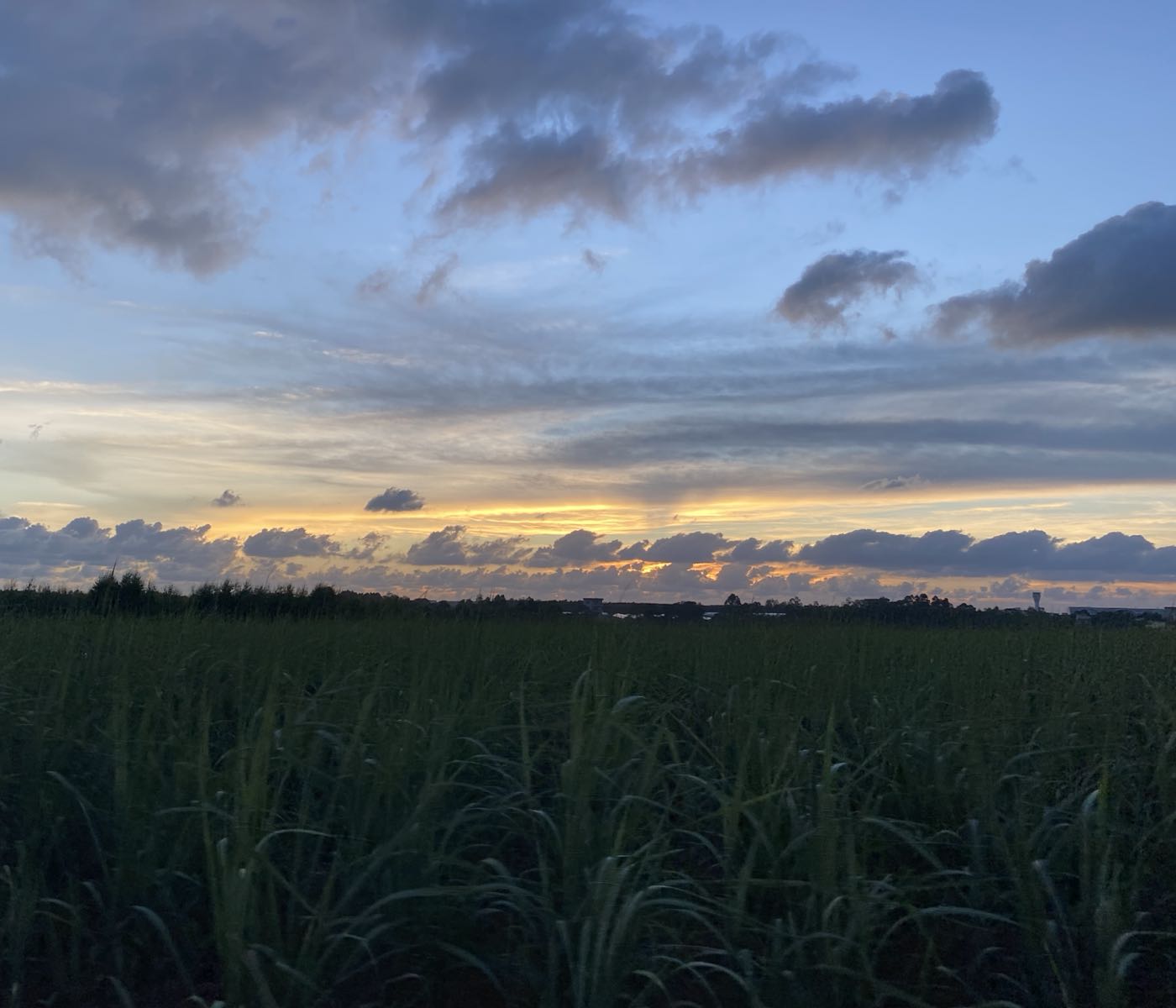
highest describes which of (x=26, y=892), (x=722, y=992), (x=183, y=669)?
(x=183, y=669)

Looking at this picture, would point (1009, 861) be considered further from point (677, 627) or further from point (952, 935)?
point (677, 627)

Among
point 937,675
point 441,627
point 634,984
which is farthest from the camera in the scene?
point 441,627

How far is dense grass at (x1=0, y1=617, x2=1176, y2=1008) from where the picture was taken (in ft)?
8.61

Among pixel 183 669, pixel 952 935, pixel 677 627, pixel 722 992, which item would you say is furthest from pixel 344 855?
pixel 677 627

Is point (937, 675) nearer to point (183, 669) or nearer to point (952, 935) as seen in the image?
point (952, 935)

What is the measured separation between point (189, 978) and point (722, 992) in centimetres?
136

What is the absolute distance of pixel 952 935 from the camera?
307cm

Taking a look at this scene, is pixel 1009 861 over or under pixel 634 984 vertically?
over

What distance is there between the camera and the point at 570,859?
280cm

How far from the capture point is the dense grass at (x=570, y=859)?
8.61 ft

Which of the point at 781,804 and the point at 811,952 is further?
the point at 781,804

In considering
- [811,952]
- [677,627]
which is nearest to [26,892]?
[811,952]

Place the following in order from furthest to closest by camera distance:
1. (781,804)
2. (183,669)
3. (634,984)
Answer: (183,669), (781,804), (634,984)

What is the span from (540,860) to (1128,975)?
1.65 meters
